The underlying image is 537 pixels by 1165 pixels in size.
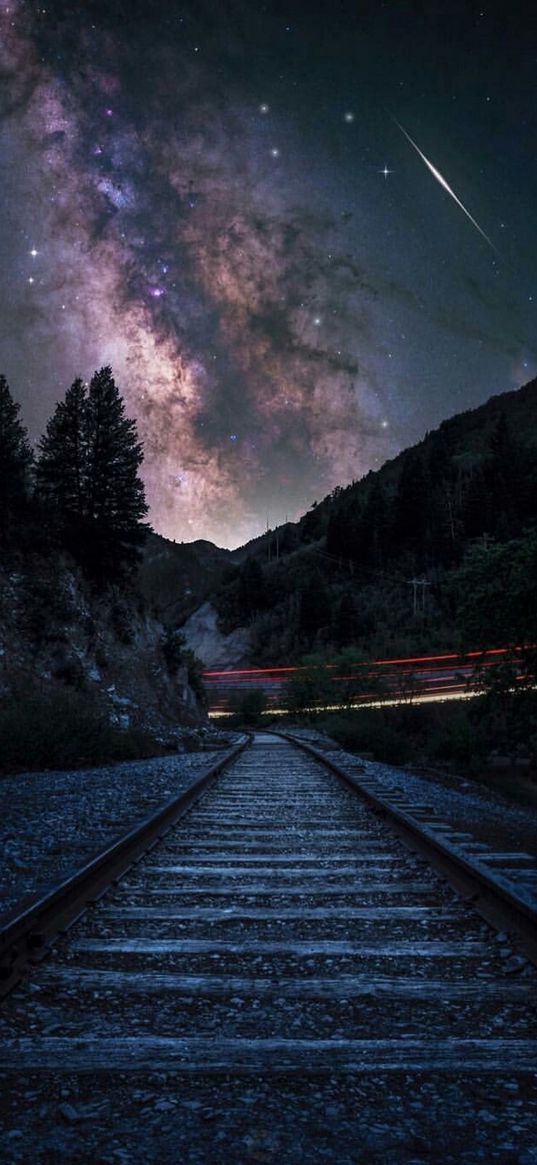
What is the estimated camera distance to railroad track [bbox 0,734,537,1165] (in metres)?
1.92

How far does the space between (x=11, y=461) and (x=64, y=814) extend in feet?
62.5

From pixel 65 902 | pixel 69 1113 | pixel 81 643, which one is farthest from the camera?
pixel 81 643

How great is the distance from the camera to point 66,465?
26.2 meters

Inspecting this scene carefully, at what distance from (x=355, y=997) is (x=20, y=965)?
56.1 inches

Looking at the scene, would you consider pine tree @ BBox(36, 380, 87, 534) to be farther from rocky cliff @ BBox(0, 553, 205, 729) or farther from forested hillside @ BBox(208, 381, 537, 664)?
forested hillside @ BBox(208, 381, 537, 664)

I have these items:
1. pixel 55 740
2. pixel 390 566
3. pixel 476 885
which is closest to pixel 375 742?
pixel 55 740

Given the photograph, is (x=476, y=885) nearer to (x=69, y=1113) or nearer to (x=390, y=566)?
(x=69, y=1113)

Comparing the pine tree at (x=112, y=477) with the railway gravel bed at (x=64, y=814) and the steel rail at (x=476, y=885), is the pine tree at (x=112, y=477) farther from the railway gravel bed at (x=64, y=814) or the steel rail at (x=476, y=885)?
the steel rail at (x=476, y=885)

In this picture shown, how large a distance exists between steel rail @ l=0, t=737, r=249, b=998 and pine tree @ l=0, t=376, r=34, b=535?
62.3 feet

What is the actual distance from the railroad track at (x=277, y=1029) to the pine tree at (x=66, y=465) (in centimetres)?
2301

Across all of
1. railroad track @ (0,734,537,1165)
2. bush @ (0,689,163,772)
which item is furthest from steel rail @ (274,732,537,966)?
bush @ (0,689,163,772)

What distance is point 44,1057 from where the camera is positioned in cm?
230

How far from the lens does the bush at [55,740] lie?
463 inches

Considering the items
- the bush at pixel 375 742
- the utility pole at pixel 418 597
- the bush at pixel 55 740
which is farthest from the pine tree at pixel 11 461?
the utility pole at pixel 418 597
